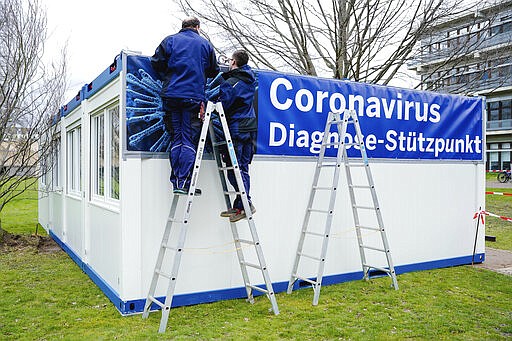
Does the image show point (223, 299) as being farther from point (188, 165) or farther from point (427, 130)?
point (427, 130)

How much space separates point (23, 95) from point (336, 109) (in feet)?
19.9

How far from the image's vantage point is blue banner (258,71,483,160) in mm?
5875

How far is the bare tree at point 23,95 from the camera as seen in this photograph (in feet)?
28.8

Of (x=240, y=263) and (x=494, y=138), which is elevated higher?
(x=494, y=138)

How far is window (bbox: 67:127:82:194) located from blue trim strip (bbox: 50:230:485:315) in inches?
45.1

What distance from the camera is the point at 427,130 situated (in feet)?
23.5

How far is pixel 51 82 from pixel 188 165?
6061 mm

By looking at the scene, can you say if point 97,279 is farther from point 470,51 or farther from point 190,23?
point 470,51

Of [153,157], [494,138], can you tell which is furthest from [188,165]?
[494,138]

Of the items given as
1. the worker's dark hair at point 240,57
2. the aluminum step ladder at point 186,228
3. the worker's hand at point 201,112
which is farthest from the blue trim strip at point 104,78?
the worker's dark hair at point 240,57

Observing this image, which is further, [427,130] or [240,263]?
[427,130]

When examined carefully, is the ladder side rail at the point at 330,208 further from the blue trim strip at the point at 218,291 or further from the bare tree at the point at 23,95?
the bare tree at the point at 23,95

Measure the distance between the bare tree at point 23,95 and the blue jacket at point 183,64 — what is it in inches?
203

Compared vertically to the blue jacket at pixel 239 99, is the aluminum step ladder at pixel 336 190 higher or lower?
lower
